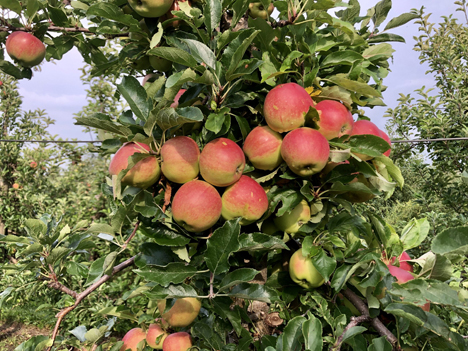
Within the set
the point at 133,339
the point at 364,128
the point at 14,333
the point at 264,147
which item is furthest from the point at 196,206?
the point at 14,333

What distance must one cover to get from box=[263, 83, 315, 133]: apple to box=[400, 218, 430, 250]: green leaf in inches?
20.5

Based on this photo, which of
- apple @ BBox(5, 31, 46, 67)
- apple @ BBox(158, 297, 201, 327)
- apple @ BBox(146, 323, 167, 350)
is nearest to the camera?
apple @ BBox(158, 297, 201, 327)

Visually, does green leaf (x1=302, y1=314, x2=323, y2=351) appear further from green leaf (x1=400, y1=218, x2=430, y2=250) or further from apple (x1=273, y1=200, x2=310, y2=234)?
green leaf (x1=400, y1=218, x2=430, y2=250)

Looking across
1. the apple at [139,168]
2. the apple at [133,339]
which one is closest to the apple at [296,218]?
the apple at [139,168]

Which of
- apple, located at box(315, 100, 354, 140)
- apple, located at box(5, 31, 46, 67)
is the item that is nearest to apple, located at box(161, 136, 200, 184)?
apple, located at box(315, 100, 354, 140)

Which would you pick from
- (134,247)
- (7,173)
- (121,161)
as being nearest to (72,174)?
(7,173)

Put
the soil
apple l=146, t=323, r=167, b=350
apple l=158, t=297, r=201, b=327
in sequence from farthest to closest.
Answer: the soil, apple l=146, t=323, r=167, b=350, apple l=158, t=297, r=201, b=327

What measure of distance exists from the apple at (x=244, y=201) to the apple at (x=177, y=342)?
48 cm

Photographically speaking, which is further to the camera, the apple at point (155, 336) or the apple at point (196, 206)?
the apple at point (155, 336)

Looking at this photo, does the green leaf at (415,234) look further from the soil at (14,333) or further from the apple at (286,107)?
the soil at (14,333)

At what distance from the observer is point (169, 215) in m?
0.80

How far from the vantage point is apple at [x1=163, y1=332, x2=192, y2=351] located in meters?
0.99

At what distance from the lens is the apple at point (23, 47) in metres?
1.48

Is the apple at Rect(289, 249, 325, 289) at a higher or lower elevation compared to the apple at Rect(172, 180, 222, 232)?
lower
